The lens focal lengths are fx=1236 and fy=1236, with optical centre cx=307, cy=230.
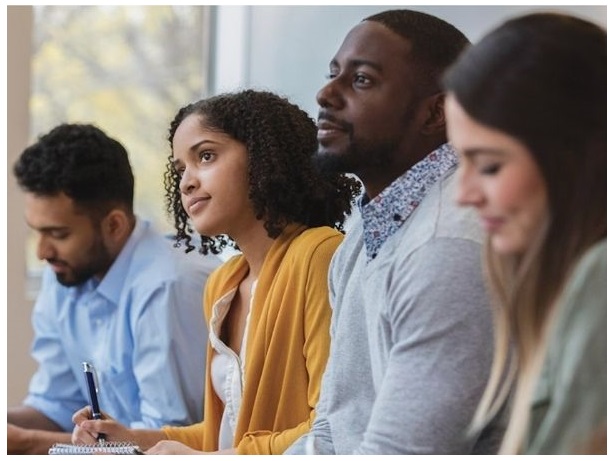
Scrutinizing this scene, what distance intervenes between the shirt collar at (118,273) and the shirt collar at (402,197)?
0.89 metres

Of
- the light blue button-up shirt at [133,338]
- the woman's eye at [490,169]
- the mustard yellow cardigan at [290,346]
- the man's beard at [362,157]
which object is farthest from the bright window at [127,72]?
the woman's eye at [490,169]

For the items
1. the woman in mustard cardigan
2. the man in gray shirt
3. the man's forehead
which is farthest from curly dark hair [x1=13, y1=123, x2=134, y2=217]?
the man's forehead

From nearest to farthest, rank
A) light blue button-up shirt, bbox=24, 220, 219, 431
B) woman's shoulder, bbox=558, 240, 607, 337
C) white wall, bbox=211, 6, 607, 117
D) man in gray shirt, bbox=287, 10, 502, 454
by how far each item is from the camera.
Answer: woman's shoulder, bbox=558, 240, 607, 337 → man in gray shirt, bbox=287, 10, 502, 454 → light blue button-up shirt, bbox=24, 220, 219, 431 → white wall, bbox=211, 6, 607, 117

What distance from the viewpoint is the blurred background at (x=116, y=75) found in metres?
2.67

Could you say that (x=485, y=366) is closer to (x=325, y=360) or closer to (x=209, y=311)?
(x=325, y=360)

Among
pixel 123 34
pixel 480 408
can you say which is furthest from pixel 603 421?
pixel 123 34

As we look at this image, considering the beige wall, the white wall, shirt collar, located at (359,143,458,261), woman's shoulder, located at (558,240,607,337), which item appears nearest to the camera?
woman's shoulder, located at (558,240,607,337)

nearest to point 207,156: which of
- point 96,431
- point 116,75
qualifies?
point 96,431

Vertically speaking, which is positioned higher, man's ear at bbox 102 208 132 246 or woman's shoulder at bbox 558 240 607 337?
man's ear at bbox 102 208 132 246

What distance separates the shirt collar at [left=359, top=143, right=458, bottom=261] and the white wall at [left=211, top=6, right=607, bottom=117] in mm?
549

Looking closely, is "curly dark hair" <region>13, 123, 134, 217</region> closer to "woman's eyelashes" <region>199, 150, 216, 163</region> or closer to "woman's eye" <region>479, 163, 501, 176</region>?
"woman's eyelashes" <region>199, 150, 216, 163</region>

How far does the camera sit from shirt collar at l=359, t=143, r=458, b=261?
1.23 meters

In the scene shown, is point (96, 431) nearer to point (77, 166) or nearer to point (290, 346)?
point (290, 346)
